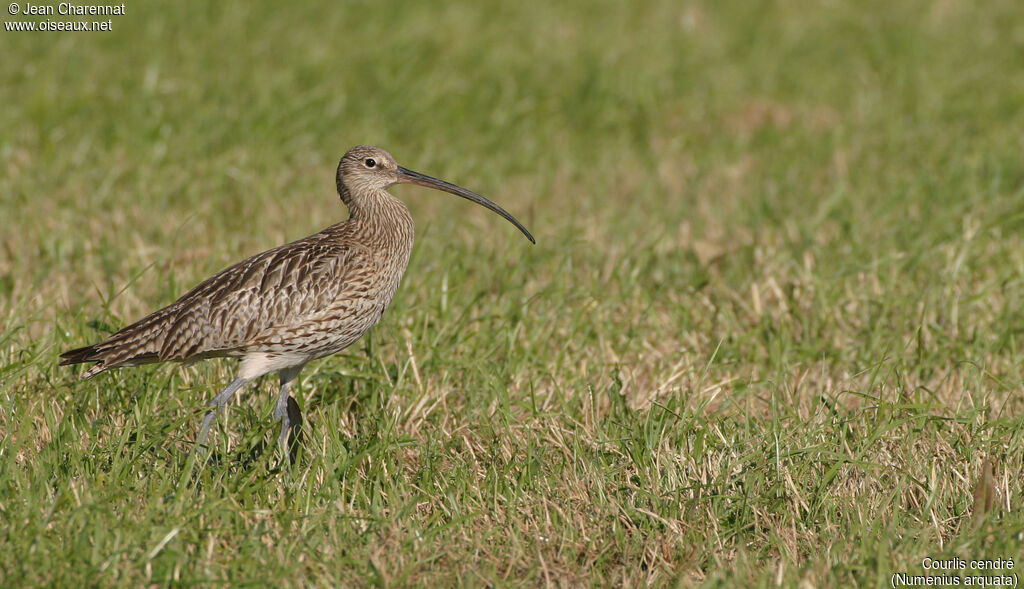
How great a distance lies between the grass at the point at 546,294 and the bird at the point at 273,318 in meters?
0.23

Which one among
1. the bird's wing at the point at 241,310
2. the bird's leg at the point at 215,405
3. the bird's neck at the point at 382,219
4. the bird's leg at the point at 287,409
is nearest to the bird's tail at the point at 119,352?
the bird's wing at the point at 241,310

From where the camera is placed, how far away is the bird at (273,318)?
5074 millimetres

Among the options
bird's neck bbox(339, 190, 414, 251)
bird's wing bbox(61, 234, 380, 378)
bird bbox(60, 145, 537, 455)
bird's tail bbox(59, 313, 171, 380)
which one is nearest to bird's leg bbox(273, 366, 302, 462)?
bird bbox(60, 145, 537, 455)

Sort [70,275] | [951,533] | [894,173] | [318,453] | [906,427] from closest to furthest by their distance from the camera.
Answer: [951,533]
[318,453]
[906,427]
[70,275]
[894,173]

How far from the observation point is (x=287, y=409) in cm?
522

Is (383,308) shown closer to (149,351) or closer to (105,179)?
(149,351)

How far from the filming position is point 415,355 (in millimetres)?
5938

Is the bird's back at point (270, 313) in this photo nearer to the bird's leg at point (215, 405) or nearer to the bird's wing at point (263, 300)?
the bird's wing at point (263, 300)

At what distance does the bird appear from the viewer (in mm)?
5074

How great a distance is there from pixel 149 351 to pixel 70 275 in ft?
6.79

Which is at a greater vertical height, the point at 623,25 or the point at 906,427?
the point at 623,25

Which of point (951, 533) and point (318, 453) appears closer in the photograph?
point (951, 533)

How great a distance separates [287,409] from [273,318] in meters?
0.43

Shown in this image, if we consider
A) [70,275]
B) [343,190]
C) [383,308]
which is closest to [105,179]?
[70,275]
